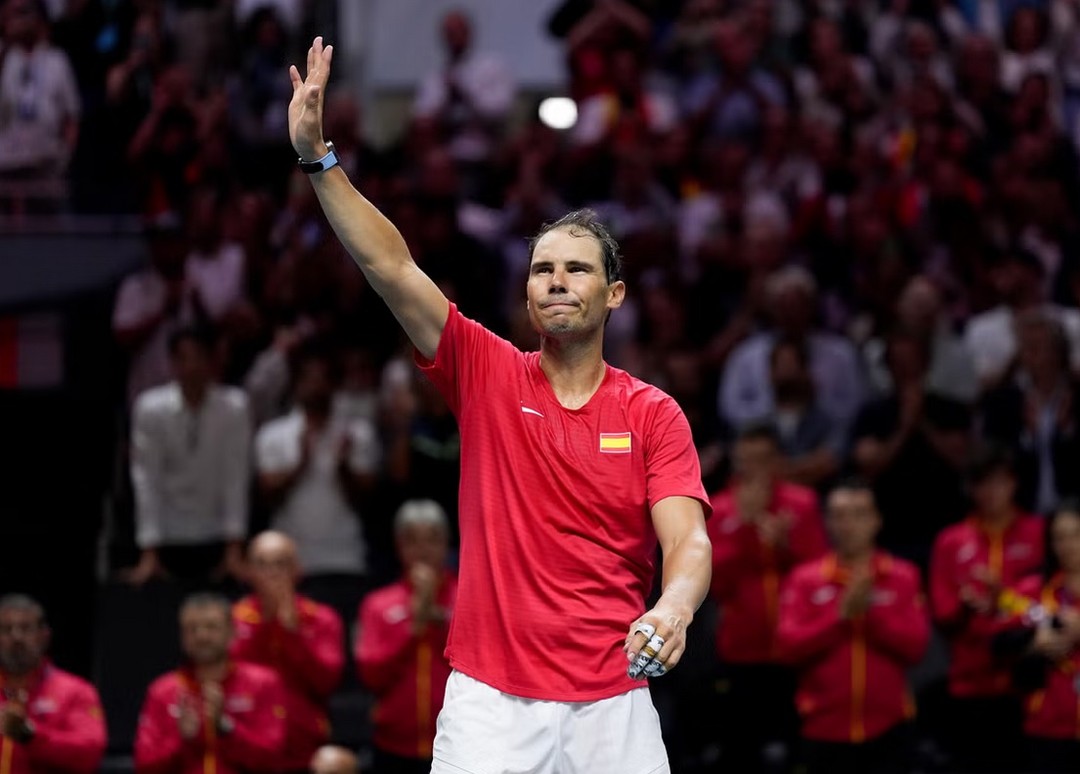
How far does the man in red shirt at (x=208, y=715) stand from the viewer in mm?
9008

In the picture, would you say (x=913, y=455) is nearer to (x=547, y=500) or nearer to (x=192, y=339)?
(x=192, y=339)

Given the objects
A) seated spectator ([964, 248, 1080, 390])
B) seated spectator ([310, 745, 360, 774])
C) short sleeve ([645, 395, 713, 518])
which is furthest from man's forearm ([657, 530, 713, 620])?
seated spectator ([964, 248, 1080, 390])

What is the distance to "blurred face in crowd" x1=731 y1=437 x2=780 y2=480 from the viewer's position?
9.81 m

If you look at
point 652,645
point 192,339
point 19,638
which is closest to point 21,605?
point 19,638

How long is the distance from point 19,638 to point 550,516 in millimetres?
4825

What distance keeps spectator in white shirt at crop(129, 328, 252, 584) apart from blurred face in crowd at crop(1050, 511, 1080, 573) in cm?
444

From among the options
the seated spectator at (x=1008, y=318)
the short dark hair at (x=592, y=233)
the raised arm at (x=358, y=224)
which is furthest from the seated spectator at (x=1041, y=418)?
the raised arm at (x=358, y=224)

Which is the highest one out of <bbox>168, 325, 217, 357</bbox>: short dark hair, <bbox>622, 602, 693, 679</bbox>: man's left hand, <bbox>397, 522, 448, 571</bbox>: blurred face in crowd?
<bbox>168, 325, 217, 357</bbox>: short dark hair

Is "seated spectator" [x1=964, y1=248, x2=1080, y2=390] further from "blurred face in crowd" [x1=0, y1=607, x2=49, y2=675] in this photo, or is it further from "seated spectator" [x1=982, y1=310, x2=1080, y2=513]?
"blurred face in crowd" [x1=0, y1=607, x2=49, y2=675]

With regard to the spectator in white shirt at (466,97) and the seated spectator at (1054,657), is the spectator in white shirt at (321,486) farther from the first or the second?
the seated spectator at (1054,657)

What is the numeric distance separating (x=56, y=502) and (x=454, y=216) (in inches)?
124

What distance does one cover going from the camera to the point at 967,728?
979cm

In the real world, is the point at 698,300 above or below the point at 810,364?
above

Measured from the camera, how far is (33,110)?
11.6m
